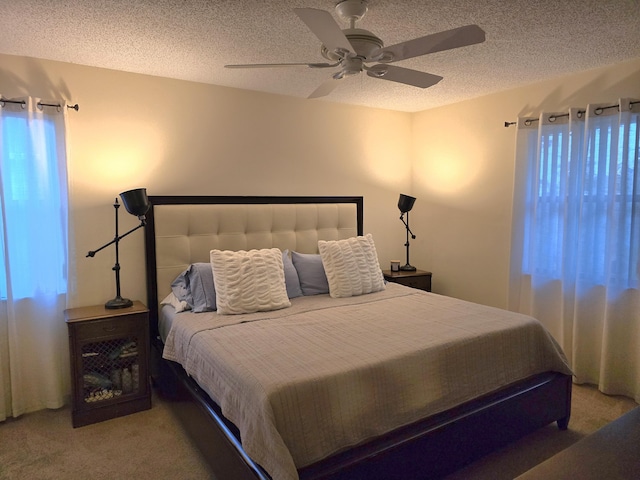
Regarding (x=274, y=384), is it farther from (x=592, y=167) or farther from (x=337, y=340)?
(x=592, y=167)

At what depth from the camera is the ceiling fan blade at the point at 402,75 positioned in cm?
222

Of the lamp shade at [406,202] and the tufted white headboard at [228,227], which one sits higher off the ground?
the lamp shade at [406,202]

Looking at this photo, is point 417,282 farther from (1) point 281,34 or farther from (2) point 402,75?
(1) point 281,34

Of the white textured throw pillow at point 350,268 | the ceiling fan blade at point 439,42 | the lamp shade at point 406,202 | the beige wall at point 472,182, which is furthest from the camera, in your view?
the lamp shade at point 406,202

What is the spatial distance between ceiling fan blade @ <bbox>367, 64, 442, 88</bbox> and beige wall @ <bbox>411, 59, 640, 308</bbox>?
66.2 inches

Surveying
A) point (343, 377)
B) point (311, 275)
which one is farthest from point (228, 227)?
point (343, 377)

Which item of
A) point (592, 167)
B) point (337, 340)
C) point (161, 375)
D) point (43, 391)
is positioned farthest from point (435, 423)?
point (43, 391)

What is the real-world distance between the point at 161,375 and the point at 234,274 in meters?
0.91

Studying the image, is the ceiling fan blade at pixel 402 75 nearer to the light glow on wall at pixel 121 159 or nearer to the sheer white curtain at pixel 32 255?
the light glow on wall at pixel 121 159

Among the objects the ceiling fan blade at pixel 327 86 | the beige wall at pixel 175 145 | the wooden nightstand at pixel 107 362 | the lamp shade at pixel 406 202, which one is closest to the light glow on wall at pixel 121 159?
the beige wall at pixel 175 145

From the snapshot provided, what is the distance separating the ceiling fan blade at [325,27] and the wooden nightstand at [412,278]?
2.58m

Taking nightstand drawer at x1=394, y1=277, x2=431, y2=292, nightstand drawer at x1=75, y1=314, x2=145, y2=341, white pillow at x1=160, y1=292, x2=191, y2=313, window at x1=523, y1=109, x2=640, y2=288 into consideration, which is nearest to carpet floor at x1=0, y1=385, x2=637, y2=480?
nightstand drawer at x1=75, y1=314, x2=145, y2=341

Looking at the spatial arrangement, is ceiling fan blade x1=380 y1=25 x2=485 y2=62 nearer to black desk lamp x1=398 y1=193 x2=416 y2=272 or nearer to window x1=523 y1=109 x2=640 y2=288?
window x1=523 y1=109 x2=640 y2=288

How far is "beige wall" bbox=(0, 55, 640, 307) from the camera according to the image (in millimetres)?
3086
